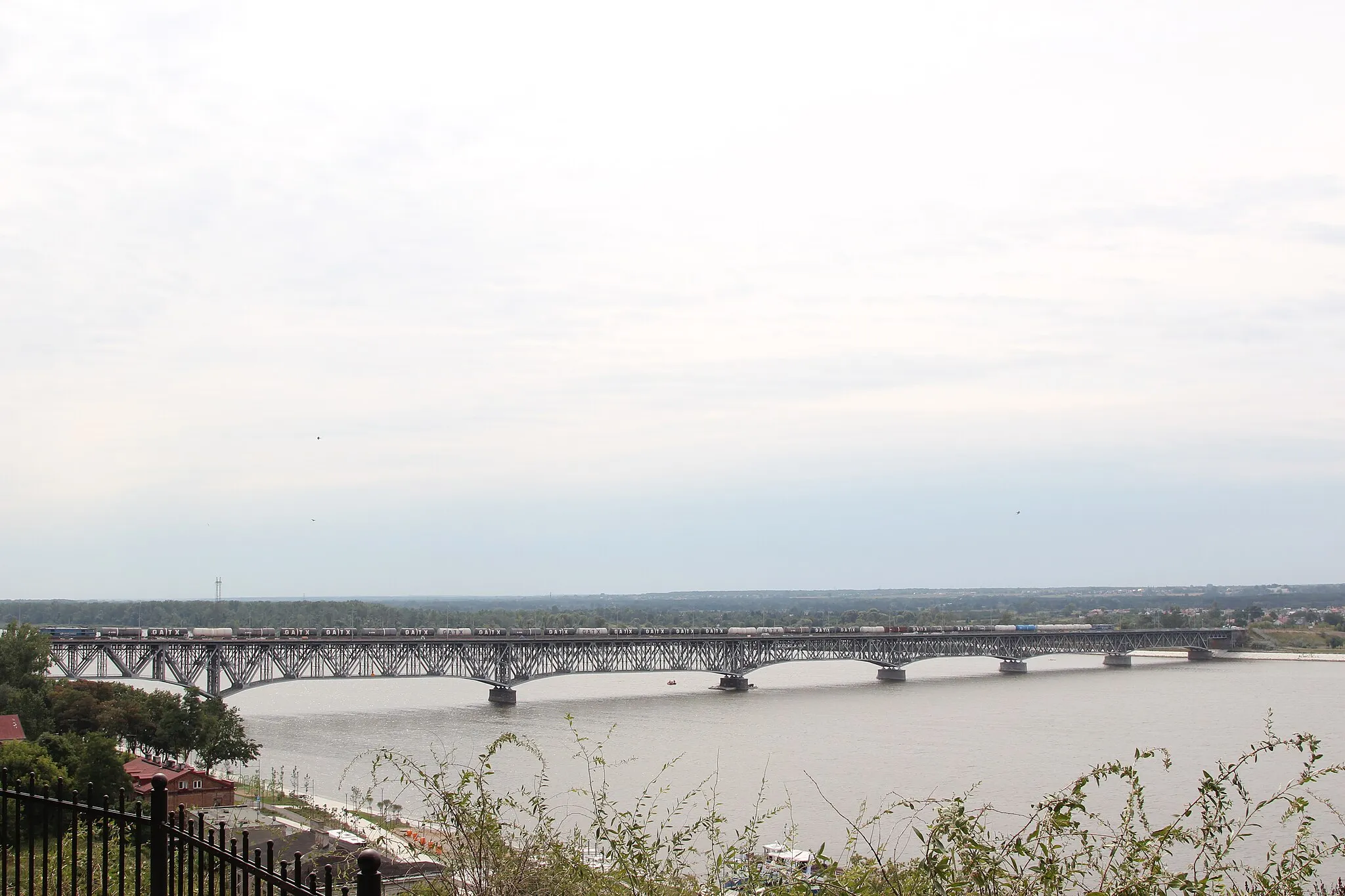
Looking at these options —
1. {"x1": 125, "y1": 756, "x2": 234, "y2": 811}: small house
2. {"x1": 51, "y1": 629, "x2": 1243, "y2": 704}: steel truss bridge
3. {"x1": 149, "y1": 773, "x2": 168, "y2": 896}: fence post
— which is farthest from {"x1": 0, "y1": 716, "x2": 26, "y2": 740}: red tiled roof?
{"x1": 149, "y1": 773, "x2": 168, "y2": 896}: fence post

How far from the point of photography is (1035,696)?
9731 centimetres

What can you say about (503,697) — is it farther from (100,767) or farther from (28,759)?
(28,759)

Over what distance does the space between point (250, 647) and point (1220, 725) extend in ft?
213

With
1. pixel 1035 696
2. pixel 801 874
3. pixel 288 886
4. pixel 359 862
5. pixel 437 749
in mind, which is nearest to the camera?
pixel 359 862

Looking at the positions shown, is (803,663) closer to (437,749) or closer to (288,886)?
(437,749)

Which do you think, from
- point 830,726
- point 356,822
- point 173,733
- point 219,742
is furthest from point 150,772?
point 830,726

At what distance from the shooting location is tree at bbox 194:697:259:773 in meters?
57.0

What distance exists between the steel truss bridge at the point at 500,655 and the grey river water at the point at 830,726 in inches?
98.7

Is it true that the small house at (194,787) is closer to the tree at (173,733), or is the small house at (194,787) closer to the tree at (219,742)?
the tree at (219,742)

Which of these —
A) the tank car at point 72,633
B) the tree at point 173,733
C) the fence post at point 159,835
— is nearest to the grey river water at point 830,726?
the tree at point 173,733

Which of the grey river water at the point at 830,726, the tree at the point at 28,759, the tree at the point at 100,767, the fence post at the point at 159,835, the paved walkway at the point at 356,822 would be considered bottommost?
the grey river water at the point at 830,726

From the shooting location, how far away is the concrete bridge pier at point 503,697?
90.0 meters

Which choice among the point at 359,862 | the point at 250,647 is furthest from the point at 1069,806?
the point at 250,647

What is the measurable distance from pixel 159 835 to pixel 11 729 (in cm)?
4659
